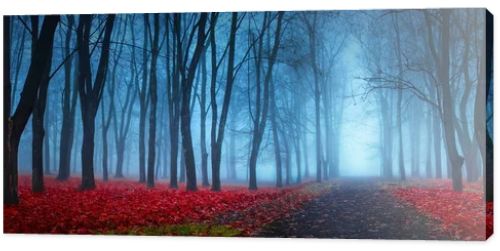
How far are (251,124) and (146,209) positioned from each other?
1.78 m

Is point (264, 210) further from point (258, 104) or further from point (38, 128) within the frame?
point (38, 128)

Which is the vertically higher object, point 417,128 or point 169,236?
point 417,128

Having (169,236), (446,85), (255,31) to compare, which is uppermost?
(255,31)

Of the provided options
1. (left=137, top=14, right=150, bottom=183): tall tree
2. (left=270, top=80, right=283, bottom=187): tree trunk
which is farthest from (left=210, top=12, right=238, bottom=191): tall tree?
(left=137, top=14, right=150, bottom=183): tall tree

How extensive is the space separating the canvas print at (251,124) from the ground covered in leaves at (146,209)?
2cm

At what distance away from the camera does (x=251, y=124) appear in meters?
11.7

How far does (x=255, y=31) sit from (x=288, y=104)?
105cm

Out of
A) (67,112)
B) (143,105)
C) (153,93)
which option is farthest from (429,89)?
(67,112)

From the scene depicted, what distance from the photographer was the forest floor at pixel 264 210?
36.8ft

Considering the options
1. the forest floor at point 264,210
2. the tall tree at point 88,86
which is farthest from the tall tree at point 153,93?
the tall tree at point 88,86

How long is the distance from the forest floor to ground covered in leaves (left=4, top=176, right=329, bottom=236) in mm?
13

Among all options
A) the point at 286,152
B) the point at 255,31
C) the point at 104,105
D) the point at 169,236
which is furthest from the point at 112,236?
the point at 255,31

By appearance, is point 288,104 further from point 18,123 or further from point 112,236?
point 18,123

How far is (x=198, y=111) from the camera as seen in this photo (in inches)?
468
